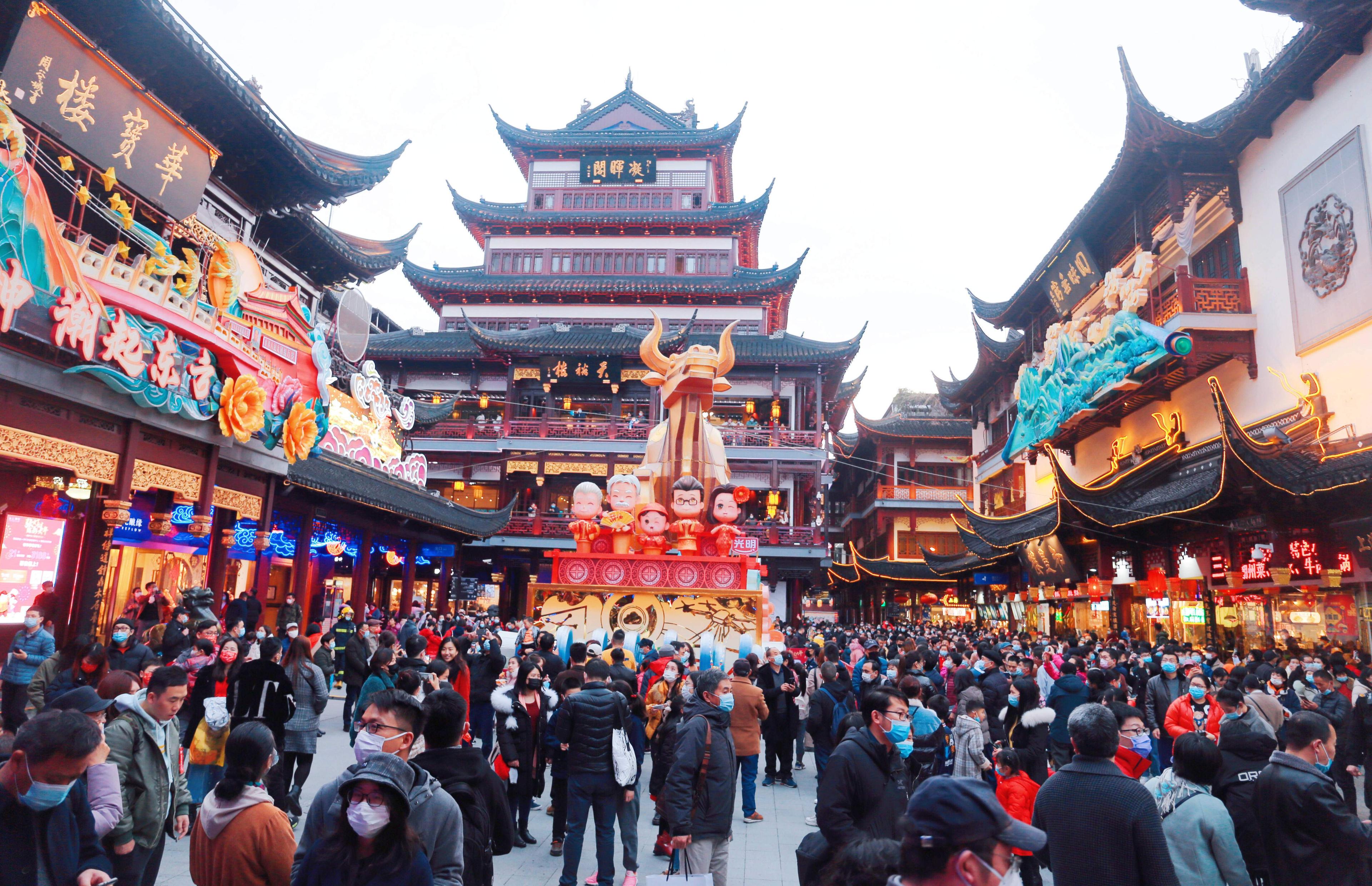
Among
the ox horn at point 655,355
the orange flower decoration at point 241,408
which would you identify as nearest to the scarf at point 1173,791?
the orange flower decoration at point 241,408

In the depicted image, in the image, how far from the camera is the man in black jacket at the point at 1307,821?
11.8 ft

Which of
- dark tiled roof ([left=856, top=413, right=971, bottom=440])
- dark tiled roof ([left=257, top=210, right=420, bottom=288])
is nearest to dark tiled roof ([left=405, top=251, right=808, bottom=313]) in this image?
dark tiled roof ([left=856, top=413, right=971, bottom=440])

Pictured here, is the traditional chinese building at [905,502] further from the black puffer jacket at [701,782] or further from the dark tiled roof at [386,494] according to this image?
the black puffer jacket at [701,782]

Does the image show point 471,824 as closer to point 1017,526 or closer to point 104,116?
point 104,116

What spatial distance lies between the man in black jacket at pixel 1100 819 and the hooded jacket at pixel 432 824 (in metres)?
2.32

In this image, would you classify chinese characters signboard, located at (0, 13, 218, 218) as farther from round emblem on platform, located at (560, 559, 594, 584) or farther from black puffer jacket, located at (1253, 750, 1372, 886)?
black puffer jacket, located at (1253, 750, 1372, 886)

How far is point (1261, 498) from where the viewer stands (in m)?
12.7

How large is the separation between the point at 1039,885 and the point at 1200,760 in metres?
2.23

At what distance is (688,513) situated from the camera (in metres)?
15.1

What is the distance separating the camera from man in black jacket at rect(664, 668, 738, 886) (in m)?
4.51

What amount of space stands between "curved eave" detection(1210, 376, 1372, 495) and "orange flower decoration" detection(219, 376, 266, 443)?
Result: 1389cm

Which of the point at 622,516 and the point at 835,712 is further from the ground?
the point at 622,516

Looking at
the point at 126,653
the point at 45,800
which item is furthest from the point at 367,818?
the point at 126,653

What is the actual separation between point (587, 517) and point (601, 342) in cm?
1776
